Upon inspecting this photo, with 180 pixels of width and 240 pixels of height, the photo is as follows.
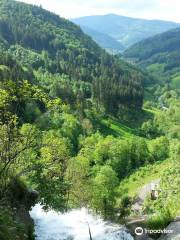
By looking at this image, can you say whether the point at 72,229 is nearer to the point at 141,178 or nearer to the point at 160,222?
the point at 160,222

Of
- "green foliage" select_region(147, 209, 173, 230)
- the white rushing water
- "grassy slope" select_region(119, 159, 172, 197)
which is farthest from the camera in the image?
"grassy slope" select_region(119, 159, 172, 197)

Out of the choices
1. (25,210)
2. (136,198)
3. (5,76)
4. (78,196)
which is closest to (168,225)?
(25,210)

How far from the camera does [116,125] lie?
641ft

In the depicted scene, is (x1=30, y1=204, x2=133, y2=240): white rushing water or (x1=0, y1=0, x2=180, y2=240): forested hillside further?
(x1=30, y1=204, x2=133, y2=240): white rushing water

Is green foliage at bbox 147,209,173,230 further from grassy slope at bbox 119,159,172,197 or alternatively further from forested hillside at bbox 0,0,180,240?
grassy slope at bbox 119,159,172,197

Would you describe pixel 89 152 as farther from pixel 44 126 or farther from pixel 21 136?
pixel 21 136

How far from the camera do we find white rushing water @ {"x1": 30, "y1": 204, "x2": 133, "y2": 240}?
118ft

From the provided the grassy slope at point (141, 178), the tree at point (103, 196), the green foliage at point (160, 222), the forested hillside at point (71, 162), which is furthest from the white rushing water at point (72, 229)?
the grassy slope at point (141, 178)

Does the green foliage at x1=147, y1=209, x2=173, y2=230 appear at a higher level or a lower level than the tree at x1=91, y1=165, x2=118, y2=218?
higher

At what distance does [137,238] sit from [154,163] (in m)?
103

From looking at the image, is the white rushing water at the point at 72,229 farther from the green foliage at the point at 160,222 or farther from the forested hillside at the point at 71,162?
the green foliage at the point at 160,222

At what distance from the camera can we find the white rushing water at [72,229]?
118 feet

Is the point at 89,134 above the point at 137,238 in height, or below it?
below

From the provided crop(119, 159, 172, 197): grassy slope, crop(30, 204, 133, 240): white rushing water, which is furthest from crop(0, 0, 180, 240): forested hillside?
crop(30, 204, 133, 240): white rushing water
